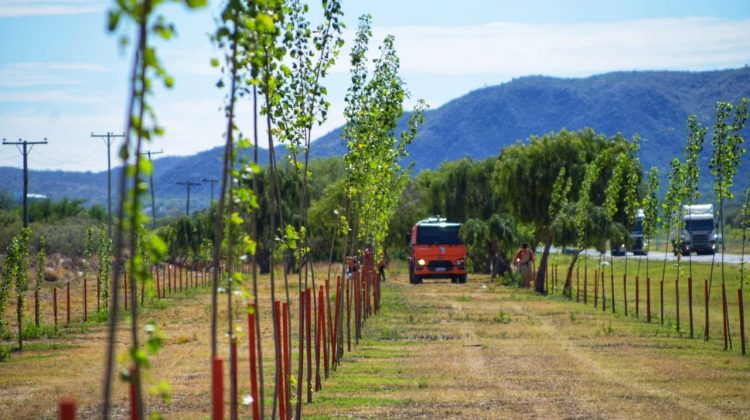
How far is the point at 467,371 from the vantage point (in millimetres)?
18766

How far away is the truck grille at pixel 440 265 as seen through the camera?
55.5 m

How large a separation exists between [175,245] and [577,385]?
198 feet

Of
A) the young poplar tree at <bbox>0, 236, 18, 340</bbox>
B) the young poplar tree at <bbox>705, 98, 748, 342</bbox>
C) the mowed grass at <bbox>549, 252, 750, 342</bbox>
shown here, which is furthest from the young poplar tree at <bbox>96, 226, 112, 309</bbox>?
the young poplar tree at <bbox>705, 98, 748, 342</bbox>

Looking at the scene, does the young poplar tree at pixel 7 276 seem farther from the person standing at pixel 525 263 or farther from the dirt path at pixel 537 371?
the person standing at pixel 525 263

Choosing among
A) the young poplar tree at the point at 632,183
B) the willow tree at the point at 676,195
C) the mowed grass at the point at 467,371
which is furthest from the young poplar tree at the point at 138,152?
the young poplar tree at the point at 632,183

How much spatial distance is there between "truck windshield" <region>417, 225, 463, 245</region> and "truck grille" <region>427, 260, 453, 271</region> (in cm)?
103

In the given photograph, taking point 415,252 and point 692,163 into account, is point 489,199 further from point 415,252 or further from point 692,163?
point 692,163

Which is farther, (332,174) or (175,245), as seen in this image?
(332,174)

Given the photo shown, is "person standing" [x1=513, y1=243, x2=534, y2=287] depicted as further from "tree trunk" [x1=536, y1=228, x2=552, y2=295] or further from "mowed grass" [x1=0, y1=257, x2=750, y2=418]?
"mowed grass" [x1=0, y1=257, x2=750, y2=418]

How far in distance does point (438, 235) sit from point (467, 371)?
3648 cm

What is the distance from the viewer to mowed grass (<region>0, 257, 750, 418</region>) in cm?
1482

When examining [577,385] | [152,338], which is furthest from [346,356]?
[152,338]

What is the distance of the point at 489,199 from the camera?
64.1m

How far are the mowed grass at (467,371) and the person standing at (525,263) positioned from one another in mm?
15144
